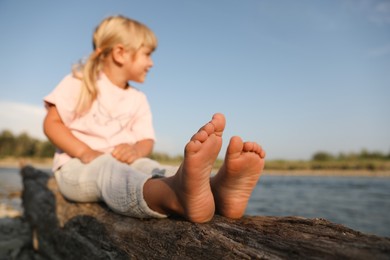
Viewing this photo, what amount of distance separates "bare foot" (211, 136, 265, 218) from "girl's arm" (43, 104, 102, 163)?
914 mm

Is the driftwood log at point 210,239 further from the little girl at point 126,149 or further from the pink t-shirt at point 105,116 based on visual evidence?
the pink t-shirt at point 105,116

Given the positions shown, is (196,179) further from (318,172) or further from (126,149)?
(318,172)

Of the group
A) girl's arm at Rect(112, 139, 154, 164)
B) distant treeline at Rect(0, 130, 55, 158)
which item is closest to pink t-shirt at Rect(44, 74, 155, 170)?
girl's arm at Rect(112, 139, 154, 164)

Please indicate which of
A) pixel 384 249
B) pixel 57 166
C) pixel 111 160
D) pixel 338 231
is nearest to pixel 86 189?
pixel 111 160

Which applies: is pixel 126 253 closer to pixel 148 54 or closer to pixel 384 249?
pixel 384 249

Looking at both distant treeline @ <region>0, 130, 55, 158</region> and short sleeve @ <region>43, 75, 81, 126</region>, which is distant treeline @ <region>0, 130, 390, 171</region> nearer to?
distant treeline @ <region>0, 130, 55, 158</region>

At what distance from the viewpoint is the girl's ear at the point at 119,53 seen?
7.09ft

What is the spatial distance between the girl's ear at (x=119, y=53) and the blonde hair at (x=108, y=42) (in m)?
0.02

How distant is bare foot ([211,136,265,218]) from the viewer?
1.12 meters

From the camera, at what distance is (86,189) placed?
1.66 metres

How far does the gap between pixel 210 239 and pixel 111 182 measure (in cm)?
70

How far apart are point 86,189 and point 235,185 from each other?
0.90 m

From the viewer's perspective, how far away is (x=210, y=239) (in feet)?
3.04

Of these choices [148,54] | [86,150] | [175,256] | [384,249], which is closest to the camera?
[384,249]
